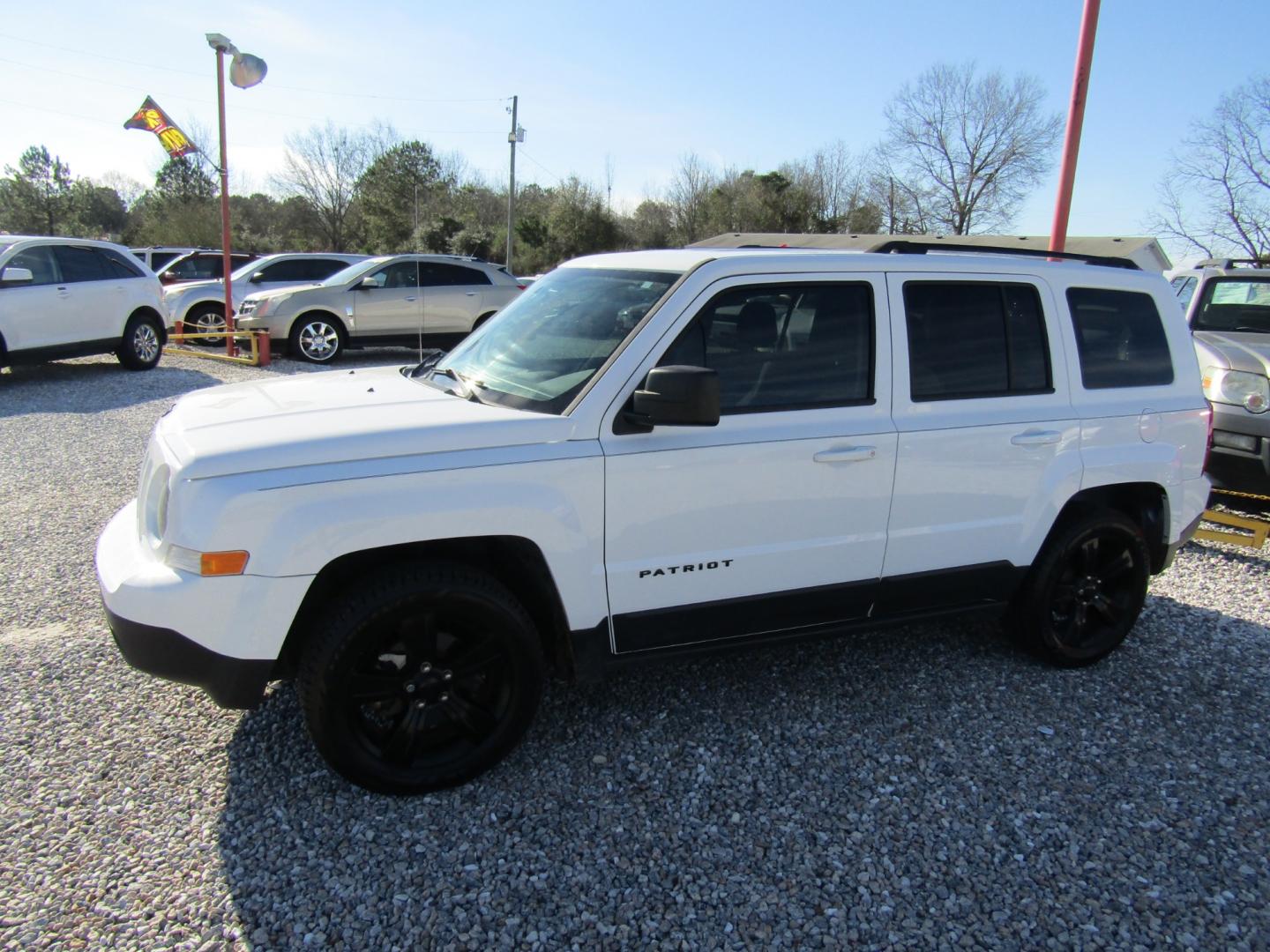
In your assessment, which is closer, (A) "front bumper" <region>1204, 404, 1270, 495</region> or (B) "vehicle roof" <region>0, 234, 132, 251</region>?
(A) "front bumper" <region>1204, 404, 1270, 495</region>

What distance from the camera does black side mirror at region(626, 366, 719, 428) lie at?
2.74 m

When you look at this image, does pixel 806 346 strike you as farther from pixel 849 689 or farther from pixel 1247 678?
pixel 1247 678

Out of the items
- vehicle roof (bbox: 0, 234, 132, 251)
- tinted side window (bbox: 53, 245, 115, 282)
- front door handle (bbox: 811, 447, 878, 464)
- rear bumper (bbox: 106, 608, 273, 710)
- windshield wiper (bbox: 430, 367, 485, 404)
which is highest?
vehicle roof (bbox: 0, 234, 132, 251)

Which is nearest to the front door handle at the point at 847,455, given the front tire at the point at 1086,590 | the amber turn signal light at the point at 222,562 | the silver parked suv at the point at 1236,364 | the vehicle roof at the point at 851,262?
the vehicle roof at the point at 851,262

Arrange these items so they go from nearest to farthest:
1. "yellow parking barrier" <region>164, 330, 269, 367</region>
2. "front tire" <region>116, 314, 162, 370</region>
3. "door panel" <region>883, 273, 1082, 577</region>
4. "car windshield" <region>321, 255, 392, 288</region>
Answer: "door panel" <region>883, 273, 1082, 577</region> → "front tire" <region>116, 314, 162, 370</region> → "yellow parking barrier" <region>164, 330, 269, 367</region> → "car windshield" <region>321, 255, 392, 288</region>

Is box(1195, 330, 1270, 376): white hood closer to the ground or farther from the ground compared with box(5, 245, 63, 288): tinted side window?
closer to the ground

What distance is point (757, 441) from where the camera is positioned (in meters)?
3.12

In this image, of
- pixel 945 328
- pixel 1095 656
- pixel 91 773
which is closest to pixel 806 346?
pixel 945 328

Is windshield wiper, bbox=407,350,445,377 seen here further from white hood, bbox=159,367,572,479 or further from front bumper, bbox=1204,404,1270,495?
front bumper, bbox=1204,404,1270,495

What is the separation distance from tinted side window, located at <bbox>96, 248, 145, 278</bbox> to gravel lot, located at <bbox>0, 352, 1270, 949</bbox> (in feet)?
28.9

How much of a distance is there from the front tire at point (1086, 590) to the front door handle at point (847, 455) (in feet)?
4.03

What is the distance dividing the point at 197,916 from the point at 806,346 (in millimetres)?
2775

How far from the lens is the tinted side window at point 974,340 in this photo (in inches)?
136

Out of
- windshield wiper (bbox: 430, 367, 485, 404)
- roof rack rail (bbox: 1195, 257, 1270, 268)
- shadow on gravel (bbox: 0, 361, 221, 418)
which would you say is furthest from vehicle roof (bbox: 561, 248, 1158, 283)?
shadow on gravel (bbox: 0, 361, 221, 418)
